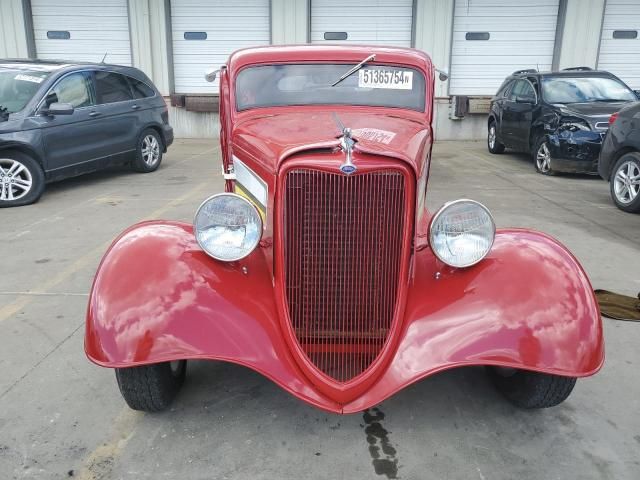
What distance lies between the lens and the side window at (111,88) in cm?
842

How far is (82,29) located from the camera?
48.8 ft

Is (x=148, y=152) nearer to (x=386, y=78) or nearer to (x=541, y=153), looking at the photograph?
(x=386, y=78)

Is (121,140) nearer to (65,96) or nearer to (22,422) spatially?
(65,96)

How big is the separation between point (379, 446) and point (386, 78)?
2.62 metres

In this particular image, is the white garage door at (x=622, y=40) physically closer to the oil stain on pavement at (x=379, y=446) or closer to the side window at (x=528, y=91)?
the side window at (x=528, y=91)

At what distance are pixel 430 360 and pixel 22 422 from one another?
2.08m

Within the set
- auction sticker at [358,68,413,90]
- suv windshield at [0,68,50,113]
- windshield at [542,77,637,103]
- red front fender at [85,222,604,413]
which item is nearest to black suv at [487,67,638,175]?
windshield at [542,77,637,103]

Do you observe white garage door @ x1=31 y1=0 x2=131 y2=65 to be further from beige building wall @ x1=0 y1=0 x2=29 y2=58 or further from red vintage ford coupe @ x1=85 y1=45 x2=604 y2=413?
red vintage ford coupe @ x1=85 y1=45 x2=604 y2=413

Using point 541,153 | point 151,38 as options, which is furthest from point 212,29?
point 541,153

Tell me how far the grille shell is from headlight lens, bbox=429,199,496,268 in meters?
0.23

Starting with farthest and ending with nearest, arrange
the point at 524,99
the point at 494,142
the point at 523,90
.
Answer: the point at 494,142 < the point at 523,90 < the point at 524,99

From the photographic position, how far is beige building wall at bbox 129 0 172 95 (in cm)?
1455

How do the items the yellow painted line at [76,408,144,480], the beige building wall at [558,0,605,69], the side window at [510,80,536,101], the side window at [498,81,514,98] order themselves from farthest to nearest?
1. the beige building wall at [558,0,605,69]
2. the side window at [498,81,514,98]
3. the side window at [510,80,536,101]
4. the yellow painted line at [76,408,144,480]

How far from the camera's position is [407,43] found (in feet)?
48.7
